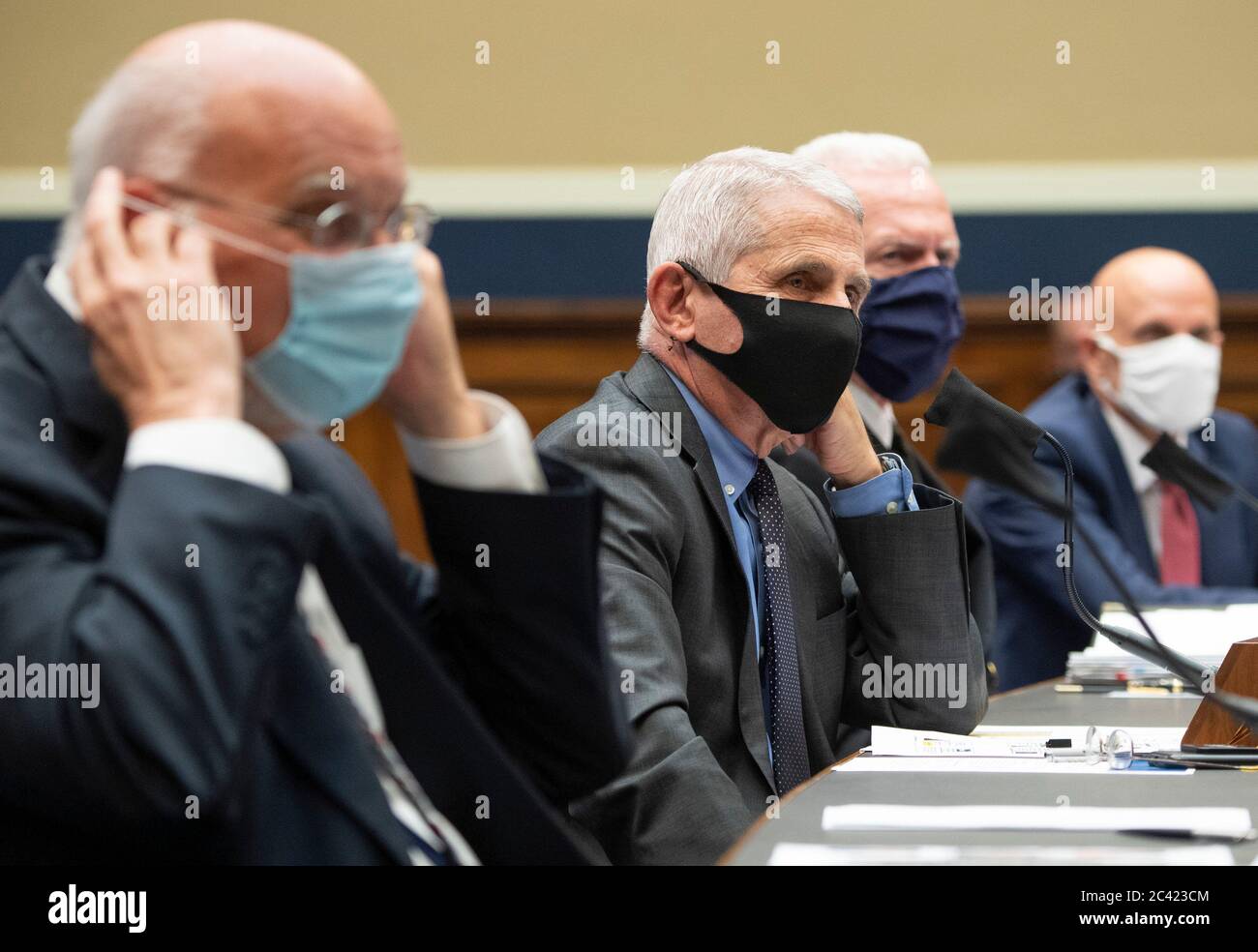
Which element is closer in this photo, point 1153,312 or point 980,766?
point 980,766

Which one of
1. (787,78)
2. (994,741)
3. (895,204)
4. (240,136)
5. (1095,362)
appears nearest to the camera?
(240,136)

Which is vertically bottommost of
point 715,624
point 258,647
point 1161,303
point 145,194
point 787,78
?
point 715,624

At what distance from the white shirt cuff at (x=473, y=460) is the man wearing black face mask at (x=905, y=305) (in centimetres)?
152

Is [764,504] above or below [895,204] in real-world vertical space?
below

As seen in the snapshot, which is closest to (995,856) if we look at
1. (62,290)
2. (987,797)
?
(987,797)

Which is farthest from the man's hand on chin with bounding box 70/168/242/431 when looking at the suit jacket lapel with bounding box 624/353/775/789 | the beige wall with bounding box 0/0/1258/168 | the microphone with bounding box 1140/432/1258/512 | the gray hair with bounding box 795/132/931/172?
the beige wall with bounding box 0/0/1258/168

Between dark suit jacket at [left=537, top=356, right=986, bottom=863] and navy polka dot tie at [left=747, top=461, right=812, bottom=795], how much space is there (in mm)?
37

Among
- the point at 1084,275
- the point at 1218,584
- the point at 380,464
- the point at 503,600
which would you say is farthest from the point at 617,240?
the point at 503,600

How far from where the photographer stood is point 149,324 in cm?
118

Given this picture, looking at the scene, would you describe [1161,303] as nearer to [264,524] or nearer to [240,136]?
[240,136]

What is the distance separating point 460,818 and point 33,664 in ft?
1.46

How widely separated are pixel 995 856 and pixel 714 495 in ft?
2.83

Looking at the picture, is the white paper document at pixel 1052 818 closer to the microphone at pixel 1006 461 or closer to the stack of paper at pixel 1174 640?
the microphone at pixel 1006 461

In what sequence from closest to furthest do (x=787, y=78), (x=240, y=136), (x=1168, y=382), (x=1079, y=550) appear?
(x=240, y=136) → (x=1079, y=550) → (x=1168, y=382) → (x=787, y=78)
